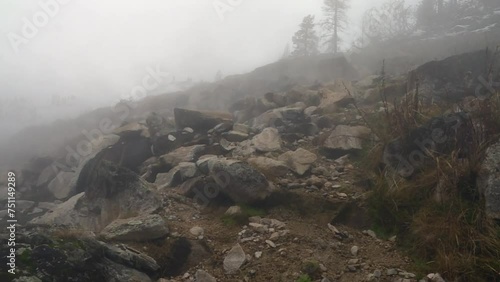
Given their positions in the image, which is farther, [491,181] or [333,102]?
[333,102]

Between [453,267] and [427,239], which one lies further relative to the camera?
[427,239]

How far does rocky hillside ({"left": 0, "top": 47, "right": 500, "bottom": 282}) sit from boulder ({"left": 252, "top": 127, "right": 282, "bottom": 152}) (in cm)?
5

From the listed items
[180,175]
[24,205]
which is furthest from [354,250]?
[24,205]

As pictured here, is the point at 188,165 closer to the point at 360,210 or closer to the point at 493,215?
the point at 360,210

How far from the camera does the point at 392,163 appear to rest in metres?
5.84

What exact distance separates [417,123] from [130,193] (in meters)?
5.54

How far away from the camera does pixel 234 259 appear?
4605 mm

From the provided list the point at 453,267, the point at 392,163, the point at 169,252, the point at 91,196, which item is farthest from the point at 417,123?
the point at 91,196

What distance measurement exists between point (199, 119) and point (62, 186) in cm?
698

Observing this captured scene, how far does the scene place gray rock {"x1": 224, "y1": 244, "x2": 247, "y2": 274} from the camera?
4.47 m

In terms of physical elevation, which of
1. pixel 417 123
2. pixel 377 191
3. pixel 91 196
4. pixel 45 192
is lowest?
pixel 45 192

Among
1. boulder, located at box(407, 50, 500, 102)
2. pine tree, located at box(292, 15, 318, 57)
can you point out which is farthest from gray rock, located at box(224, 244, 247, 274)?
pine tree, located at box(292, 15, 318, 57)

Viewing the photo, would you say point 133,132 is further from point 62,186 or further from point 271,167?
point 271,167

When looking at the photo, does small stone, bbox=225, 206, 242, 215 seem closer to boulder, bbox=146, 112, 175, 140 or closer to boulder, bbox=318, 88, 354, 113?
boulder, bbox=318, 88, 354, 113
